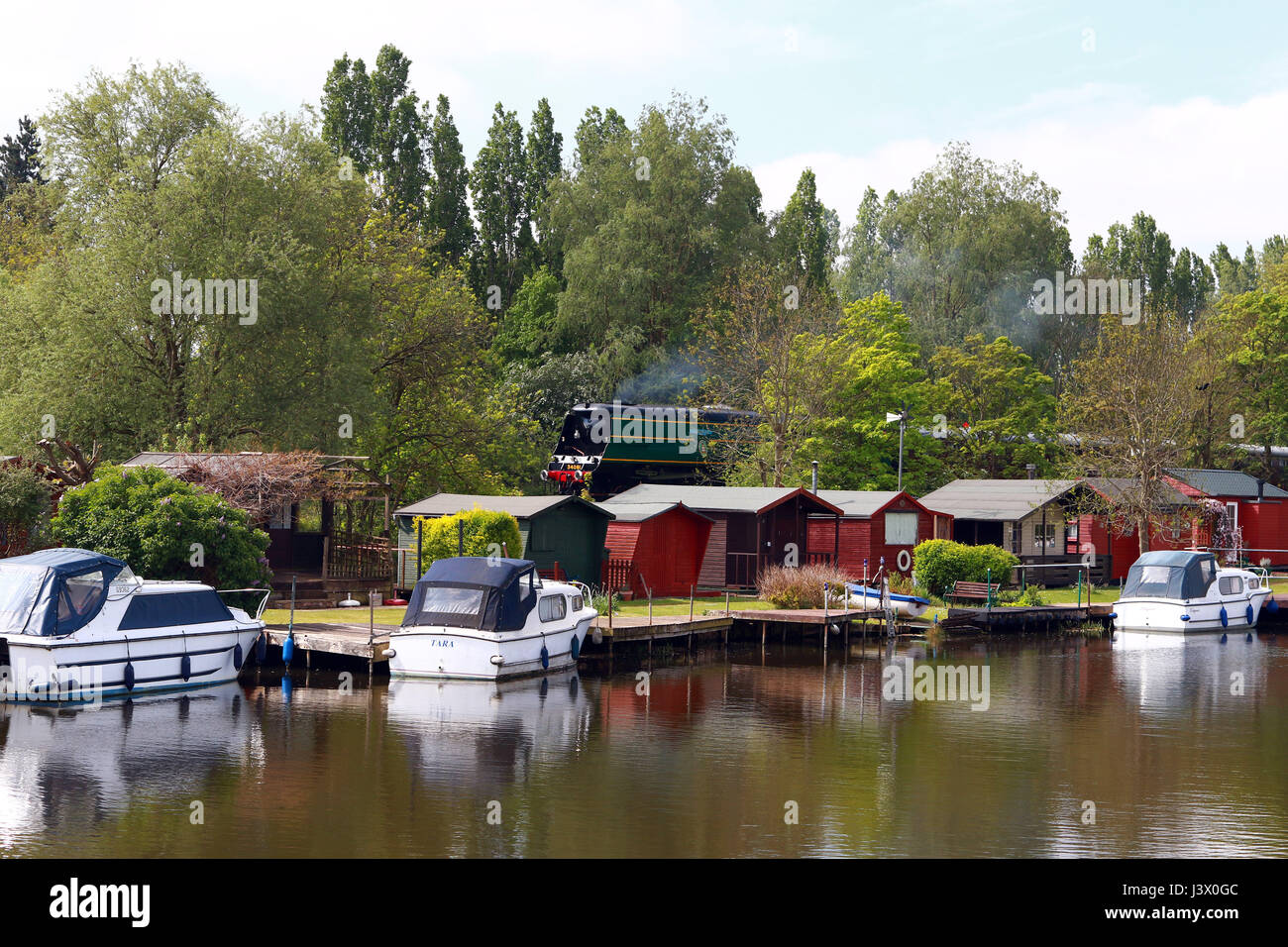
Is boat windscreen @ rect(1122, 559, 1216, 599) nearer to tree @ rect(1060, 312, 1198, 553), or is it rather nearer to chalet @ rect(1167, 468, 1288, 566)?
tree @ rect(1060, 312, 1198, 553)

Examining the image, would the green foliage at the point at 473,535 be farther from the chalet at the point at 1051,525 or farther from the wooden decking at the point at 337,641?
the chalet at the point at 1051,525

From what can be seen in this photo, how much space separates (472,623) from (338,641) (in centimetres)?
368

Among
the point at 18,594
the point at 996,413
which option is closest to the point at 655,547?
the point at 18,594

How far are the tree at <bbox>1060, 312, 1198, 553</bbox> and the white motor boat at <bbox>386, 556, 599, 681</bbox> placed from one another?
115 ft

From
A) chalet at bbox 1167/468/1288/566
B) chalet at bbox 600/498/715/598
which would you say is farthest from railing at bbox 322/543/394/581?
chalet at bbox 1167/468/1288/566

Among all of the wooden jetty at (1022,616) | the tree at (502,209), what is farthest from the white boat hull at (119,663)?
the tree at (502,209)

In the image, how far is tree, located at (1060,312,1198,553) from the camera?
6066 cm

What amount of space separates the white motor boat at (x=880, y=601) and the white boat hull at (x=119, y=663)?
21.8 meters

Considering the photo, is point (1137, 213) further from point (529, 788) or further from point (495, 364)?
point (529, 788)

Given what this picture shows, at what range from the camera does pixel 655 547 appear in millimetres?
48375

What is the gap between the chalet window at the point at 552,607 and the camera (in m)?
35.1

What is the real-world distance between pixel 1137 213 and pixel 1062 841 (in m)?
102

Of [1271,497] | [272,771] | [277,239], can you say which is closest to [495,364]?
[277,239]

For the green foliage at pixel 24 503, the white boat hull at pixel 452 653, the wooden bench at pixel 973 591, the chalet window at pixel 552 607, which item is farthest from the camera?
the wooden bench at pixel 973 591
